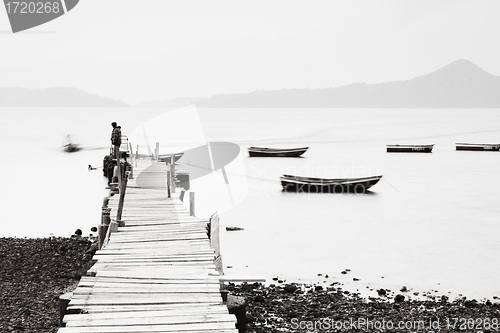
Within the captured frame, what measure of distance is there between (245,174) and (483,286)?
88.9ft

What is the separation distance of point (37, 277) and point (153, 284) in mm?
5756

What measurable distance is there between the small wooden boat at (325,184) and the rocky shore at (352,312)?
16840 millimetres

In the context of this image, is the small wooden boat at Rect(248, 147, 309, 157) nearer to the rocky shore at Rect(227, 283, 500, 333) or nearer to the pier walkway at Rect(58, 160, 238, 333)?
the rocky shore at Rect(227, 283, 500, 333)

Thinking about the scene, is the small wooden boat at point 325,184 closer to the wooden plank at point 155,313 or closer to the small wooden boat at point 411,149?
the wooden plank at point 155,313

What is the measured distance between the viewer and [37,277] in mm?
13586

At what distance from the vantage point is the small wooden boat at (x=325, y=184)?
30484mm

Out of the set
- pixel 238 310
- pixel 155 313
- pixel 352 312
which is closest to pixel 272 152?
pixel 352 312

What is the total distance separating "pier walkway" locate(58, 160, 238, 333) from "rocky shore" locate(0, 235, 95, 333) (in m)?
1.34

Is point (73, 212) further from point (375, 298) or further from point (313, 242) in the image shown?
point (375, 298)

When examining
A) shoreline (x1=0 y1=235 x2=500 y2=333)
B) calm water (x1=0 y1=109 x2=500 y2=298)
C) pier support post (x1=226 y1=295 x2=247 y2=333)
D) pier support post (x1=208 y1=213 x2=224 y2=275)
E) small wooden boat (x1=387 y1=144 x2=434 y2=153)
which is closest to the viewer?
pier support post (x1=226 y1=295 x2=247 y2=333)

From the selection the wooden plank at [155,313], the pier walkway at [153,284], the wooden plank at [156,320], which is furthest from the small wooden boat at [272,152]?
the wooden plank at [156,320]

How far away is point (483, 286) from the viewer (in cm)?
1509

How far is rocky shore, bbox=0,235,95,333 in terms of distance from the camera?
10703 millimetres

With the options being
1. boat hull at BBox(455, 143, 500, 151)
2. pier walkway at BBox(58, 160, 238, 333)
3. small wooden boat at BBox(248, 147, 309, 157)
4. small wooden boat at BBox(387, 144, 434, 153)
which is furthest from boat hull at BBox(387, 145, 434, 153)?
pier walkway at BBox(58, 160, 238, 333)
